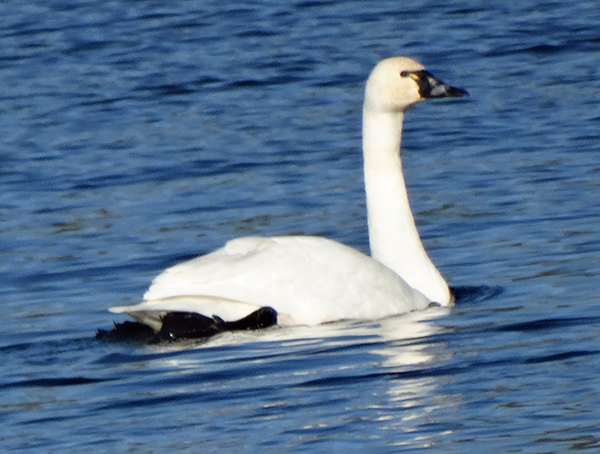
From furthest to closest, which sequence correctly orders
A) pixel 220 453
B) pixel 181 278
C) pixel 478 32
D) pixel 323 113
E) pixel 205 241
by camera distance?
pixel 478 32
pixel 323 113
pixel 205 241
pixel 181 278
pixel 220 453

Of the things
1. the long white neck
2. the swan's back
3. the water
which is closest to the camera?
the water

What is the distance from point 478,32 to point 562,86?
142 inches

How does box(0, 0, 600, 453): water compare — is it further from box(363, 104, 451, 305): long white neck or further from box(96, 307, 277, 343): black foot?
box(363, 104, 451, 305): long white neck

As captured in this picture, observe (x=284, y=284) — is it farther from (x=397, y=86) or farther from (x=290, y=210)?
(x=290, y=210)

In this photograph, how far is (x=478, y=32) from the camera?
63.1 feet

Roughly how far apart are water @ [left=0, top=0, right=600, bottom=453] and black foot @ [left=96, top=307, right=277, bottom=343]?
87mm

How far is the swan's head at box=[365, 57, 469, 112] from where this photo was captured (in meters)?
9.28

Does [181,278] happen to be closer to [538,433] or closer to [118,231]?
[538,433]

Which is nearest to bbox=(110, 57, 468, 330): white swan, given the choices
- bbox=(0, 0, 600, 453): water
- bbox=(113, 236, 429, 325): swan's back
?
bbox=(113, 236, 429, 325): swan's back

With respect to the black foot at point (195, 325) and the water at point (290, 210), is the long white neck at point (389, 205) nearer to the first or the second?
A: the water at point (290, 210)

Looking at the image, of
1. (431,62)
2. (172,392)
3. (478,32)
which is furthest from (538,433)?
(478,32)

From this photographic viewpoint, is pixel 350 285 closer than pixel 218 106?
Yes

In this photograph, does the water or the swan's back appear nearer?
the water

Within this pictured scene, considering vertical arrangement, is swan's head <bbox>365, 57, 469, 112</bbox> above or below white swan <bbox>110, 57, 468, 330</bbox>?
above
